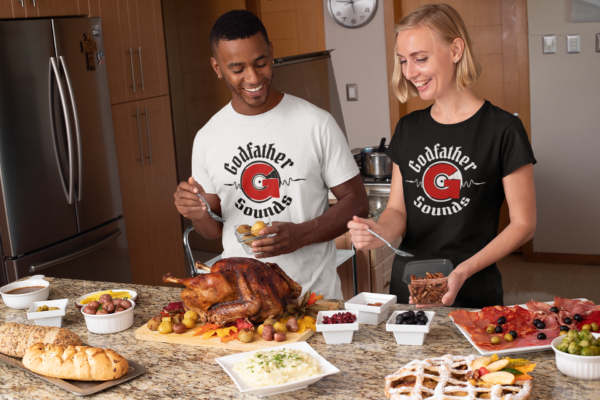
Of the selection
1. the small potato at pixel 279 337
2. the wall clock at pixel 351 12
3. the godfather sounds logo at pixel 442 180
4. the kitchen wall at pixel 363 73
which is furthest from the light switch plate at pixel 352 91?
the small potato at pixel 279 337

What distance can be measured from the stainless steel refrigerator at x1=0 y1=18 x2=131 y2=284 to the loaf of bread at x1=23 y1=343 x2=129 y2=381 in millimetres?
1797

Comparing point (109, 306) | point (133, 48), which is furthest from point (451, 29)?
point (133, 48)

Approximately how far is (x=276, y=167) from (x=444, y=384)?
3.19ft

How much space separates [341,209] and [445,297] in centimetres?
56

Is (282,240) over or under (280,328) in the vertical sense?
over

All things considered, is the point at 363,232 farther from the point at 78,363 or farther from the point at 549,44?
the point at 549,44

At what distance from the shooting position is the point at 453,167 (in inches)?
70.1

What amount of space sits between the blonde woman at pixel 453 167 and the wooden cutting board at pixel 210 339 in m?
0.33

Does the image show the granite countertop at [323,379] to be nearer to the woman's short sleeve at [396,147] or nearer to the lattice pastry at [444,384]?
the lattice pastry at [444,384]

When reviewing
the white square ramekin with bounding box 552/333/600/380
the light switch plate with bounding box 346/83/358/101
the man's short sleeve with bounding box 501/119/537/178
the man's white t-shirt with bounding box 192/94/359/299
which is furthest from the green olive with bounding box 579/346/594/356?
the light switch plate with bounding box 346/83/358/101

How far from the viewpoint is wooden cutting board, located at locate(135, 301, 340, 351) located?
4.93ft

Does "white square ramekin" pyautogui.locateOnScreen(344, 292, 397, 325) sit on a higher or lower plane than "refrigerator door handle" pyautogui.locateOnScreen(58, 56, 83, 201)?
lower

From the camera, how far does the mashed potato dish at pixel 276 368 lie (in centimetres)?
126

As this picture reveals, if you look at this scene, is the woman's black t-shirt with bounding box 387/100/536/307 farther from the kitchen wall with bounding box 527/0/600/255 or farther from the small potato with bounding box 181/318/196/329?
the kitchen wall with bounding box 527/0/600/255
